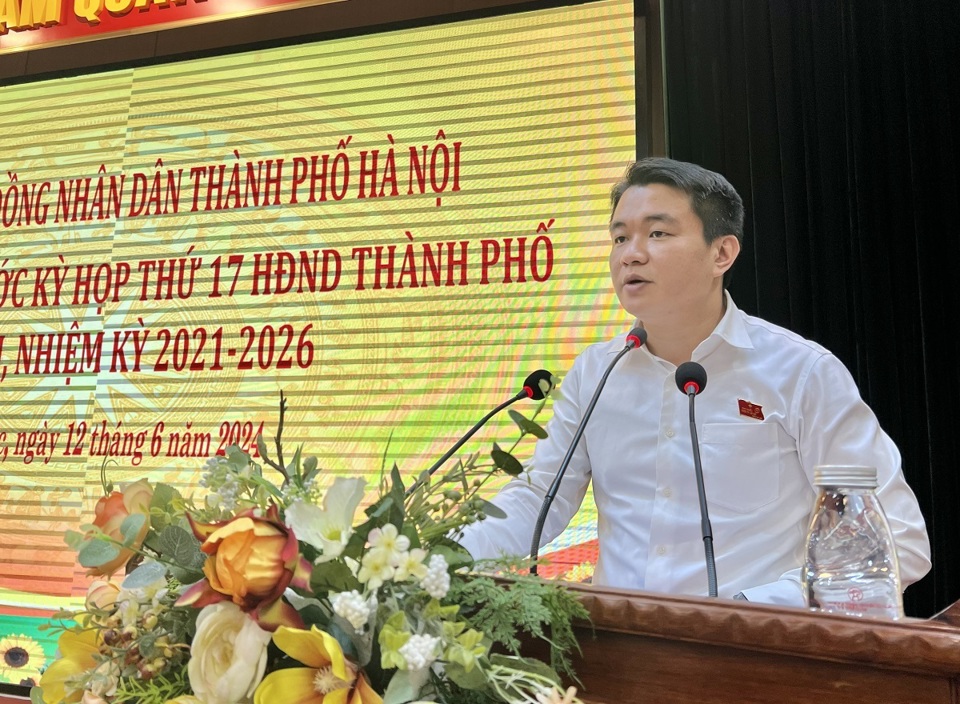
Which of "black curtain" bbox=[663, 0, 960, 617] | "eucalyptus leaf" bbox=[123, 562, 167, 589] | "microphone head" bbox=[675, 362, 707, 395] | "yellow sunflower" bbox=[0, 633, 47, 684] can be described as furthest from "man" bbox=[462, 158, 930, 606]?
"yellow sunflower" bbox=[0, 633, 47, 684]

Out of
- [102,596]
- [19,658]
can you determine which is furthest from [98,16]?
[102,596]

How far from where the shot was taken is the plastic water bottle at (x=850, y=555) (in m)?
0.92

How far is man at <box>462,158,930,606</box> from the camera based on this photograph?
1804 millimetres

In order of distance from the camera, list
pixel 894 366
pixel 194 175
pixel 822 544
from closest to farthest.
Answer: pixel 822 544, pixel 894 366, pixel 194 175

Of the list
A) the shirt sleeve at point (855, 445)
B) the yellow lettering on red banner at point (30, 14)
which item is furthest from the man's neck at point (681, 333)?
the yellow lettering on red banner at point (30, 14)

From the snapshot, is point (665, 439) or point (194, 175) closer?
point (665, 439)

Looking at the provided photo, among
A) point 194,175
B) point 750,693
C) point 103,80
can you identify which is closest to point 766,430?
point 750,693

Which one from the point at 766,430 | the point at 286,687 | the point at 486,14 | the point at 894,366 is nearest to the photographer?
the point at 286,687

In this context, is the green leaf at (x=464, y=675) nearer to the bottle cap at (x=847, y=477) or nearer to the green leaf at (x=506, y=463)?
the green leaf at (x=506, y=463)

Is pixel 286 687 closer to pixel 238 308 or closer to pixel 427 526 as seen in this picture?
pixel 427 526

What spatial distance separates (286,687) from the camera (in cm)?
63

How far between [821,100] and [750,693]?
2309 mm

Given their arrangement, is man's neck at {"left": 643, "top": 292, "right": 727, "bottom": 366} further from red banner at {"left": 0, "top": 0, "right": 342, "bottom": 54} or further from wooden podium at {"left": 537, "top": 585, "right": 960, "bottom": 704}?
red banner at {"left": 0, "top": 0, "right": 342, "bottom": 54}

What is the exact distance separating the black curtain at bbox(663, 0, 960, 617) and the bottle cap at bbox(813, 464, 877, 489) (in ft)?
5.82
